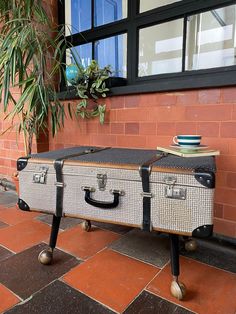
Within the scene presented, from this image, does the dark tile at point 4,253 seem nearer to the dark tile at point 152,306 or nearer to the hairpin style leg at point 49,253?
the hairpin style leg at point 49,253

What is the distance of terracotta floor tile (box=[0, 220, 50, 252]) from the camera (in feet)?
4.52

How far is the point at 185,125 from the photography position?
1490 mm

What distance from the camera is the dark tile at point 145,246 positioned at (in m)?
1.24

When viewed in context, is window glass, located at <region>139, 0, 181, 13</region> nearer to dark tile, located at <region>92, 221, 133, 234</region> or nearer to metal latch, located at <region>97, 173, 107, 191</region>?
metal latch, located at <region>97, 173, 107, 191</region>

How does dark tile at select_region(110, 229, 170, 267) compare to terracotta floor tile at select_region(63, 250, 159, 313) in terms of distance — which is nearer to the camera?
terracotta floor tile at select_region(63, 250, 159, 313)

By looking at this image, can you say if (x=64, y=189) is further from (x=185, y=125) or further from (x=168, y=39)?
(x=168, y=39)

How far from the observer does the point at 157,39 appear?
1.79 m

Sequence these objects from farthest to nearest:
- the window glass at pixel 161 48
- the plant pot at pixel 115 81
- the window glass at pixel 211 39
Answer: the plant pot at pixel 115 81 < the window glass at pixel 161 48 < the window glass at pixel 211 39

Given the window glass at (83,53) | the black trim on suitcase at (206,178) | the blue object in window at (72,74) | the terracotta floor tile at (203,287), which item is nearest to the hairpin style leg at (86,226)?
the terracotta floor tile at (203,287)

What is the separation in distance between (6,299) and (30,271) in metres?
0.19

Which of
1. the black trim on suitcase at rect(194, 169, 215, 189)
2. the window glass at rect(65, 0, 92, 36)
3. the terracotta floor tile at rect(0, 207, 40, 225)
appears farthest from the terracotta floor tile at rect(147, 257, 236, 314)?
the window glass at rect(65, 0, 92, 36)

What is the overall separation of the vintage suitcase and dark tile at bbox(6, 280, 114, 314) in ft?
0.71

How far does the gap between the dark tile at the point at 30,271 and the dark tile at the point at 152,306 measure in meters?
0.38

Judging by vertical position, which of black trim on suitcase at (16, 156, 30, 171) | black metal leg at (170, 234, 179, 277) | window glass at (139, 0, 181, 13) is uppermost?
window glass at (139, 0, 181, 13)
